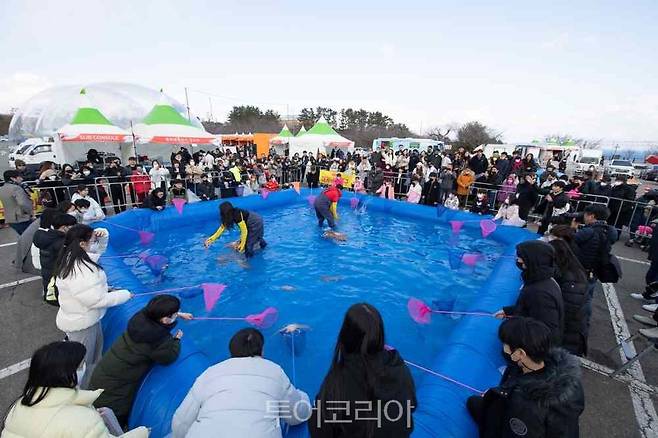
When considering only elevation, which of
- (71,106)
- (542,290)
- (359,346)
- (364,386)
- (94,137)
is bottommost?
(542,290)

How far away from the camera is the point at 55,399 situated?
5.74ft

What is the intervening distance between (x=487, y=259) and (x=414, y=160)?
9169mm

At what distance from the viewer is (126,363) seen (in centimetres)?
279

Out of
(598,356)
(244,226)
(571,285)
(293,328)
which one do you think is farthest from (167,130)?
(598,356)

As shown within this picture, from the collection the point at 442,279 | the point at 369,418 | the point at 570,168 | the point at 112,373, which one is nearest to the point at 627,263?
the point at 442,279

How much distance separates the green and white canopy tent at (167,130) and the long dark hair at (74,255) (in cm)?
986

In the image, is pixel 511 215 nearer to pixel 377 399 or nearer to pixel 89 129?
pixel 377 399

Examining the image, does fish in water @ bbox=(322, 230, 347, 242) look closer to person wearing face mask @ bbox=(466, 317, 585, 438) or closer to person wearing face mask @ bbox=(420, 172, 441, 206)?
person wearing face mask @ bbox=(420, 172, 441, 206)

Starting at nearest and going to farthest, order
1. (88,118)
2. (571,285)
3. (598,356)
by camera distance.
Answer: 1. (571,285)
2. (598,356)
3. (88,118)

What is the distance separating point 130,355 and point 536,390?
3.11 m

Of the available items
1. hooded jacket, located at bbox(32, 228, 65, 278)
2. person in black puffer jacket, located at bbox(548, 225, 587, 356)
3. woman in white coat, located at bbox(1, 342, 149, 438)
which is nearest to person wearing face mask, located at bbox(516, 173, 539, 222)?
person in black puffer jacket, located at bbox(548, 225, 587, 356)

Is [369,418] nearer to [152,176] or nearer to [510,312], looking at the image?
[510,312]

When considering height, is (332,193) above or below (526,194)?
below

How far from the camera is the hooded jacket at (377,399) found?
1562 millimetres
